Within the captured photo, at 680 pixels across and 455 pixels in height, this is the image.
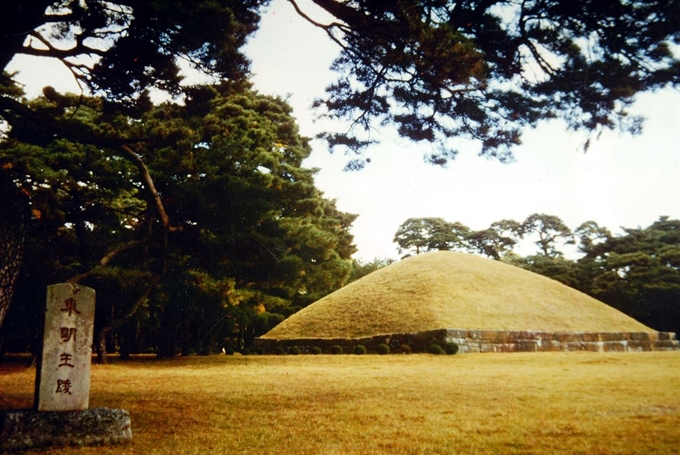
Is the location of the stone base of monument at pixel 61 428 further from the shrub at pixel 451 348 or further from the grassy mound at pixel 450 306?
the grassy mound at pixel 450 306

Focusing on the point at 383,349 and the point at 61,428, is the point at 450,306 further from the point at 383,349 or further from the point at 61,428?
the point at 61,428

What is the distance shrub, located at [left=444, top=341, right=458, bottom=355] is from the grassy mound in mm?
1644

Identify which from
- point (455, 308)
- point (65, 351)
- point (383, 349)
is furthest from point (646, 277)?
point (65, 351)

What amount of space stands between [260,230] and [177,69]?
10300 millimetres

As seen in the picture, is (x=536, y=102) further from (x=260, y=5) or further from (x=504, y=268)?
(x=504, y=268)

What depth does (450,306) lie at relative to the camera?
753 inches

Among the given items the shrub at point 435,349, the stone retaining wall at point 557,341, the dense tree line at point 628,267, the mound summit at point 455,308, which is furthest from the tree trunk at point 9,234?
the dense tree line at point 628,267

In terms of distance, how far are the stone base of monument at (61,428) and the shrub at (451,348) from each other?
1239 centimetres

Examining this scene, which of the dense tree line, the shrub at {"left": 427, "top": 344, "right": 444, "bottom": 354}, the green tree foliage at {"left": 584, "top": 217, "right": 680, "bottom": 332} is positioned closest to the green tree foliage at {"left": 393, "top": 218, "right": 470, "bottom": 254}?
the dense tree line

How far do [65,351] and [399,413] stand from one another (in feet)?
11.9

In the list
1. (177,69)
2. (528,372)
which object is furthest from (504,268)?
(177,69)

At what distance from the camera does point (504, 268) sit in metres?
26.9

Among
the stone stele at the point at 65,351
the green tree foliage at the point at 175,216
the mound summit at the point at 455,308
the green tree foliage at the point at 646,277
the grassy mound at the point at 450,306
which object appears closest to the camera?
the stone stele at the point at 65,351

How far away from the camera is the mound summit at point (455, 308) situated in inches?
705
